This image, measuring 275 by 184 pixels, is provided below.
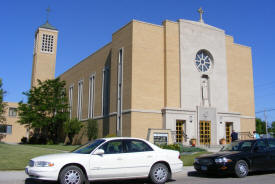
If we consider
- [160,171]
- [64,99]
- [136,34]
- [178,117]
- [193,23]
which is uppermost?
[193,23]

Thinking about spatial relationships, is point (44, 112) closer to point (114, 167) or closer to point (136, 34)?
point (136, 34)

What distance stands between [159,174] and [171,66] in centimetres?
1991

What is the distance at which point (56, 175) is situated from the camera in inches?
337

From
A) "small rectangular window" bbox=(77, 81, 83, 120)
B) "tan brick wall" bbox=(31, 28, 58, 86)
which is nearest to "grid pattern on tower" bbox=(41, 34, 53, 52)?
"tan brick wall" bbox=(31, 28, 58, 86)

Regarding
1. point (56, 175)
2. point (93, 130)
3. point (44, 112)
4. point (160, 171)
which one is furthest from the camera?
point (44, 112)

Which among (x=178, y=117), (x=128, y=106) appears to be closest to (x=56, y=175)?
(x=128, y=106)

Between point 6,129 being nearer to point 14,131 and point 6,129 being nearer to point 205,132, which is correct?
point 14,131

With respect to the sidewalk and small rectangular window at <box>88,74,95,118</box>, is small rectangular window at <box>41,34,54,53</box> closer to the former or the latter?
small rectangular window at <box>88,74,95,118</box>

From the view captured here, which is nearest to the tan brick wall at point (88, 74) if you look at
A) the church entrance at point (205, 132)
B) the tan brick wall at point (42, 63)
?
the tan brick wall at point (42, 63)

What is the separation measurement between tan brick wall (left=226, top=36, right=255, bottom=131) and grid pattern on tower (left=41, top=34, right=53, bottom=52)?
117ft

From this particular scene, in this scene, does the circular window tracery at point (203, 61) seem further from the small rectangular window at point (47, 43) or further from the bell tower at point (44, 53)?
the small rectangular window at point (47, 43)

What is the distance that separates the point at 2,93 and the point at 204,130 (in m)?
27.5

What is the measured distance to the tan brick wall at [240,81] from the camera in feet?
109

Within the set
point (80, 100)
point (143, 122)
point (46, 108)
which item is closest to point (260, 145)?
point (143, 122)
